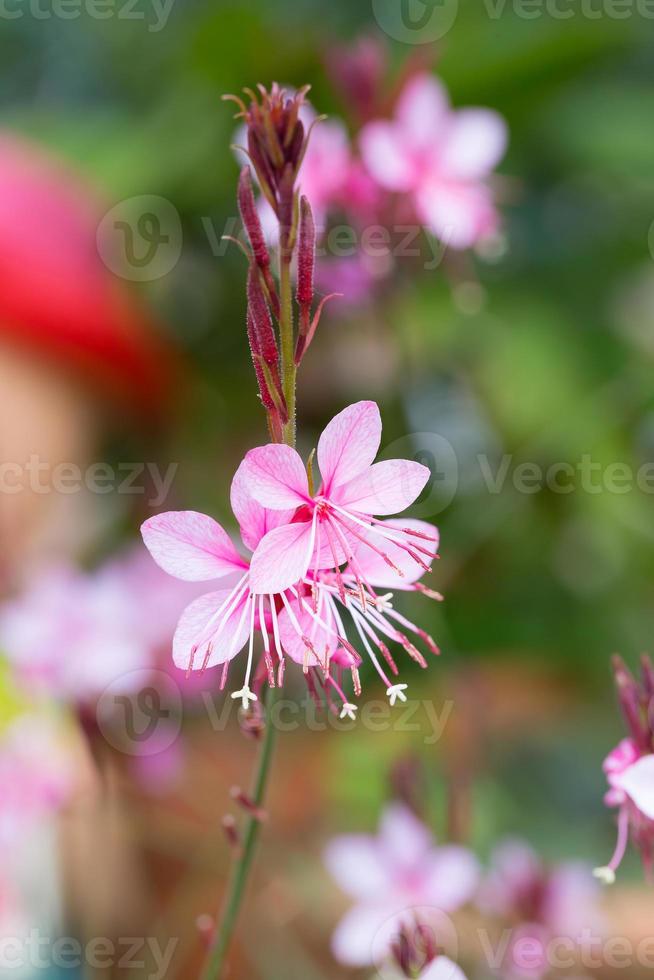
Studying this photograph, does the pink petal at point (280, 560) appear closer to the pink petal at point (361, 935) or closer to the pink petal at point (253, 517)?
the pink petal at point (253, 517)

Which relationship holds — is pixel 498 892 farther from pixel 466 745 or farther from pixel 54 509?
pixel 54 509

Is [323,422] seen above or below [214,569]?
above

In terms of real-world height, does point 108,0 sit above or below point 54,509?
above

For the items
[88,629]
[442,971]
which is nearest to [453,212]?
[88,629]

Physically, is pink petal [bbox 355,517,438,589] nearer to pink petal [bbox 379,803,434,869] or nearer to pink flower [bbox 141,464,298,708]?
pink flower [bbox 141,464,298,708]

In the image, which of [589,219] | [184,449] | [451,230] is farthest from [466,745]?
[589,219]

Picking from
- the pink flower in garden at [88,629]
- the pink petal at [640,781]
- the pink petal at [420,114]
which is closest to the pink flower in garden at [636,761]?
the pink petal at [640,781]

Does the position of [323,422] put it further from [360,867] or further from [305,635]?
[305,635]
